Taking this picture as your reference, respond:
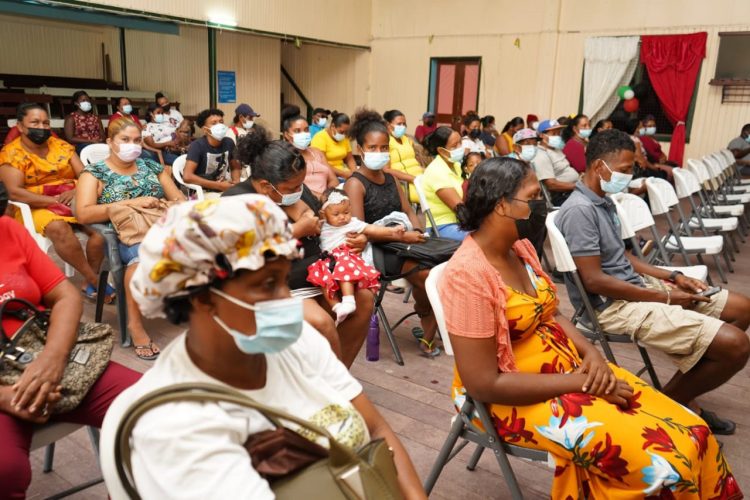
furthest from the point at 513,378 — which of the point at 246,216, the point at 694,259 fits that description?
the point at 694,259

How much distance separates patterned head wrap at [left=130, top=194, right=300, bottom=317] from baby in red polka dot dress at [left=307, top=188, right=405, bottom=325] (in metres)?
1.70

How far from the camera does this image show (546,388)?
1.78m

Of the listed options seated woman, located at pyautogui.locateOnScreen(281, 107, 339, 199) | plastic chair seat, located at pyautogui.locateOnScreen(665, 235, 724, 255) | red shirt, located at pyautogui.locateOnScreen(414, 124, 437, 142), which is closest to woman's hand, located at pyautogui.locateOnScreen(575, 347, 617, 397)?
plastic chair seat, located at pyautogui.locateOnScreen(665, 235, 724, 255)

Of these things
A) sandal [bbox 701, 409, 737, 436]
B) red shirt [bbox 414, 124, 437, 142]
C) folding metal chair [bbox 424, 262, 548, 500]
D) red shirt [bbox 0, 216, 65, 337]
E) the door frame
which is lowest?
sandal [bbox 701, 409, 737, 436]

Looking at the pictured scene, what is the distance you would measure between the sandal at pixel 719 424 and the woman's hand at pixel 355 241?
1.86 meters

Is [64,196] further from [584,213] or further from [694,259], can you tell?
[694,259]

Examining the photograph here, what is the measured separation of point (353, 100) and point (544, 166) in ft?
26.8

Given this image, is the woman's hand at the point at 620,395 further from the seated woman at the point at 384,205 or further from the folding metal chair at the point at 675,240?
the folding metal chair at the point at 675,240

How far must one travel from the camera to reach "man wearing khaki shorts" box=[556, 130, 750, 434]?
2496 mm

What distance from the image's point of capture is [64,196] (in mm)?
3934

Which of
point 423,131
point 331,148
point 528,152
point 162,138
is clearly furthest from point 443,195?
point 423,131

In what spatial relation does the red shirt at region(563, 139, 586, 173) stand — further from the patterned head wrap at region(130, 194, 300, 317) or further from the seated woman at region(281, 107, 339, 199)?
the patterned head wrap at region(130, 194, 300, 317)

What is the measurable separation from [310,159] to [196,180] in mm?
990

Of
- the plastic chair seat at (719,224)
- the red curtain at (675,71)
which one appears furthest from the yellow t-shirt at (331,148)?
the red curtain at (675,71)
